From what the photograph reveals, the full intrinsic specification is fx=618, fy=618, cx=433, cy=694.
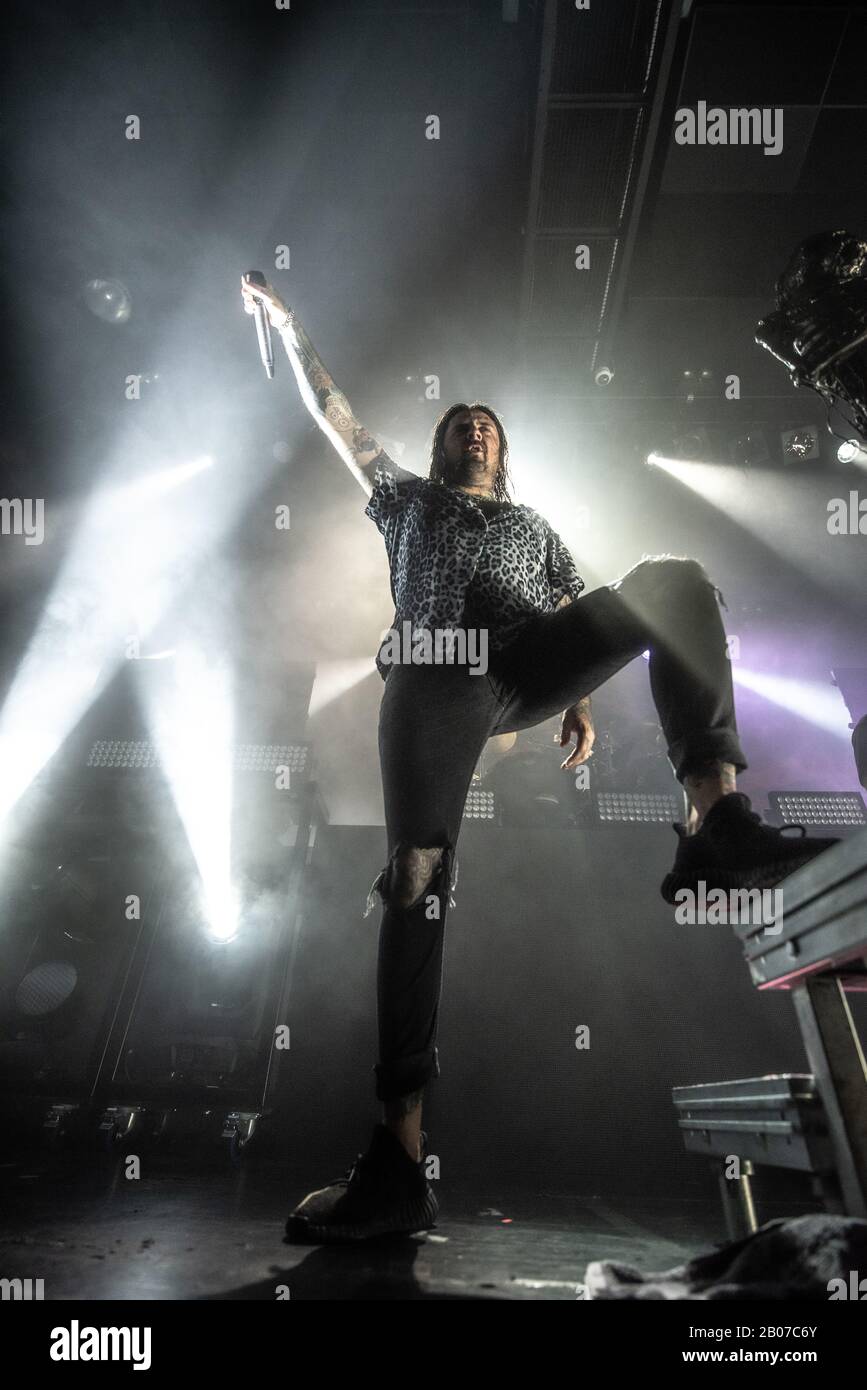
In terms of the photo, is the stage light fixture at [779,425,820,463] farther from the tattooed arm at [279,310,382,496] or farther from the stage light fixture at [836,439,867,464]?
the tattooed arm at [279,310,382,496]

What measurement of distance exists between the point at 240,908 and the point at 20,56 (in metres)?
5.73

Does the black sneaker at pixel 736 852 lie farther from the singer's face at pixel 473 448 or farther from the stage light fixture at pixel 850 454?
the stage light fixture at pixel 850 454

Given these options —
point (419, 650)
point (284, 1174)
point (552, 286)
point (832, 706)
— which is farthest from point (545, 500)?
point (284, 1174)

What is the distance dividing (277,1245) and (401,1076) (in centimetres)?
38

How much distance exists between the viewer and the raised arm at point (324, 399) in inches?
81.8

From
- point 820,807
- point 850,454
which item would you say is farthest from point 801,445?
point 820,807

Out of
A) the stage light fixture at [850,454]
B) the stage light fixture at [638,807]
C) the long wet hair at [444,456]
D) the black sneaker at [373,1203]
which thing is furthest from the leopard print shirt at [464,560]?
the stage light fixture at [850,454]

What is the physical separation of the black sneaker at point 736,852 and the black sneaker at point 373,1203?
78 cm

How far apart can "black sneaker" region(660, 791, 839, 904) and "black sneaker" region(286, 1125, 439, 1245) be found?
30.8 inches

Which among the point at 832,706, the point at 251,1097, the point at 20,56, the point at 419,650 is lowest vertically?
the point at 251,1097

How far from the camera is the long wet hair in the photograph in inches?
85.8

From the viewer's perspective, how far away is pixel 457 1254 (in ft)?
3.81

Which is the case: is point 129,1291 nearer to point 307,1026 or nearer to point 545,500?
point 307,1026

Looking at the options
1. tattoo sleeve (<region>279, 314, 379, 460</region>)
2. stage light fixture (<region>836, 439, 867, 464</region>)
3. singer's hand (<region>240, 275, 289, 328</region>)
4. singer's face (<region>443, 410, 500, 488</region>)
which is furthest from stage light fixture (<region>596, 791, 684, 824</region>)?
stage light fixture (<region>836, 439, 867, 464</region>)
